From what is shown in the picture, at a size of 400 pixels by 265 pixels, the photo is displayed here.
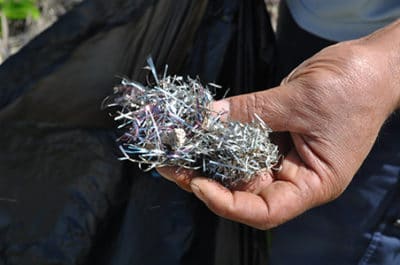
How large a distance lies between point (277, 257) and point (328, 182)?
268 millimetres

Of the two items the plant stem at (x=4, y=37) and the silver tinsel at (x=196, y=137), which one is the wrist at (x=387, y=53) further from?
the plant stem at (x=4, y=37)

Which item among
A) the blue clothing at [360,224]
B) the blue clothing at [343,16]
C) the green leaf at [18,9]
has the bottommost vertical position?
the green leaf at [18,9]

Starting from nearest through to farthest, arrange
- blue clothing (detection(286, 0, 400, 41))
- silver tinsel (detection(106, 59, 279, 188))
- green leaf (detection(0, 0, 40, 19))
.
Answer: silver tinsel (detection(106, 59, 279, 188)) < blue clothing (detection(286, 0, 400, 41)) < green leaf (detection(0, 0, 40, 19))

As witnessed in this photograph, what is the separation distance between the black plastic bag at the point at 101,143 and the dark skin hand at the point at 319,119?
0.23 meters

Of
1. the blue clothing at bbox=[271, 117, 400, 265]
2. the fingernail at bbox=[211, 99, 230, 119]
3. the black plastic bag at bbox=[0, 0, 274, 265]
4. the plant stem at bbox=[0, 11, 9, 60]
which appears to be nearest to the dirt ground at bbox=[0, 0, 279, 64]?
the plant stem at bbox=[0, 11, 9, 60]

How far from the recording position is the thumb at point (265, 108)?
0.76 m

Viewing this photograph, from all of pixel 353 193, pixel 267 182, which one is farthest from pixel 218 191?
pixel 353 193

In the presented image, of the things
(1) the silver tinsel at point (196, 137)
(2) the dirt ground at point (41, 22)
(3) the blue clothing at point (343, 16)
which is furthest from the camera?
(2) the dirt ground at point (41, 22)

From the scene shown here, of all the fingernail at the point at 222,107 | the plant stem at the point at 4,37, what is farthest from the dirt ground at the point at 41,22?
the fingernail at the point at 222,107

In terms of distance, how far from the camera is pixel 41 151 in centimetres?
93

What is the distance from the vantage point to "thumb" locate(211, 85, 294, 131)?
761 millimetres

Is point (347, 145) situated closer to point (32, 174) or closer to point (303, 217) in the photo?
point (303, 217)

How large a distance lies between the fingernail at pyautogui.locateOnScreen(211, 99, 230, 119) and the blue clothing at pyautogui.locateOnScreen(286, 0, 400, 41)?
0.24 m

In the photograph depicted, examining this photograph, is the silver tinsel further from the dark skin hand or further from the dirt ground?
the dirt ground
